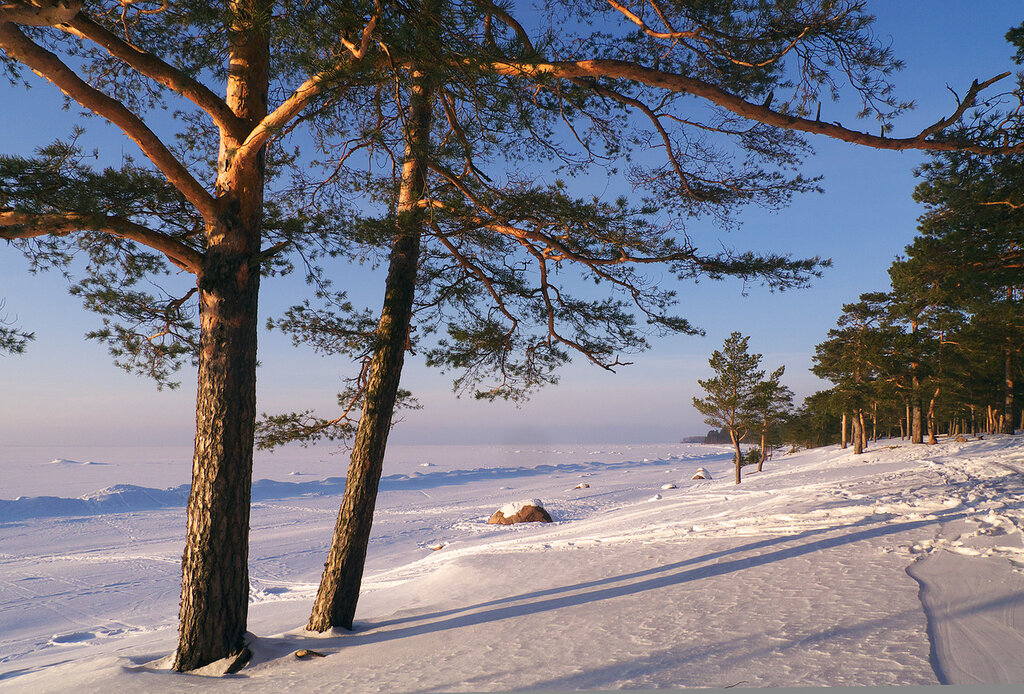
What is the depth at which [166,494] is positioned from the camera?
23188mm

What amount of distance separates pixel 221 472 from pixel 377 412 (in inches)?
51.7

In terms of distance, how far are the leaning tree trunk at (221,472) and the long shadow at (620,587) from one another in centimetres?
107

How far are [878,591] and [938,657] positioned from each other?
3.69ft

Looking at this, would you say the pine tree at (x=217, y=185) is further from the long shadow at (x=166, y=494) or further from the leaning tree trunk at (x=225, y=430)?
the long shadow at (x=166, y=494)

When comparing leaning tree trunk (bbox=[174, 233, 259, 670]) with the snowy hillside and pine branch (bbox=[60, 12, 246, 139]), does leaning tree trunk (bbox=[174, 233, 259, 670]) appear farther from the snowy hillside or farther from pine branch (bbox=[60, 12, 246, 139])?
pine branch (bbox=[60, 12, 246, 139])

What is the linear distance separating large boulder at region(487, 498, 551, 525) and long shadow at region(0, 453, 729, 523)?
7317mm

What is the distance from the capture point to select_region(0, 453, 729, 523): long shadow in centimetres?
1894

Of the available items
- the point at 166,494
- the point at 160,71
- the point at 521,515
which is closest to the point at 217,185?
the point at 160,71

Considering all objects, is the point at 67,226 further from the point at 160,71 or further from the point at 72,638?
the point at 72,638

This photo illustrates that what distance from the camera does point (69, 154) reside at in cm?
402

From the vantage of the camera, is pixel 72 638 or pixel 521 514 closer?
pixel 72 638

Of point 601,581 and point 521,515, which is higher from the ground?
point 601,581

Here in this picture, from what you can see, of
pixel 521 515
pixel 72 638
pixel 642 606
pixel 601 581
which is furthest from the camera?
pixel 521 515

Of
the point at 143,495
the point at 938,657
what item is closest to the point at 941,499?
the point at 938,657
